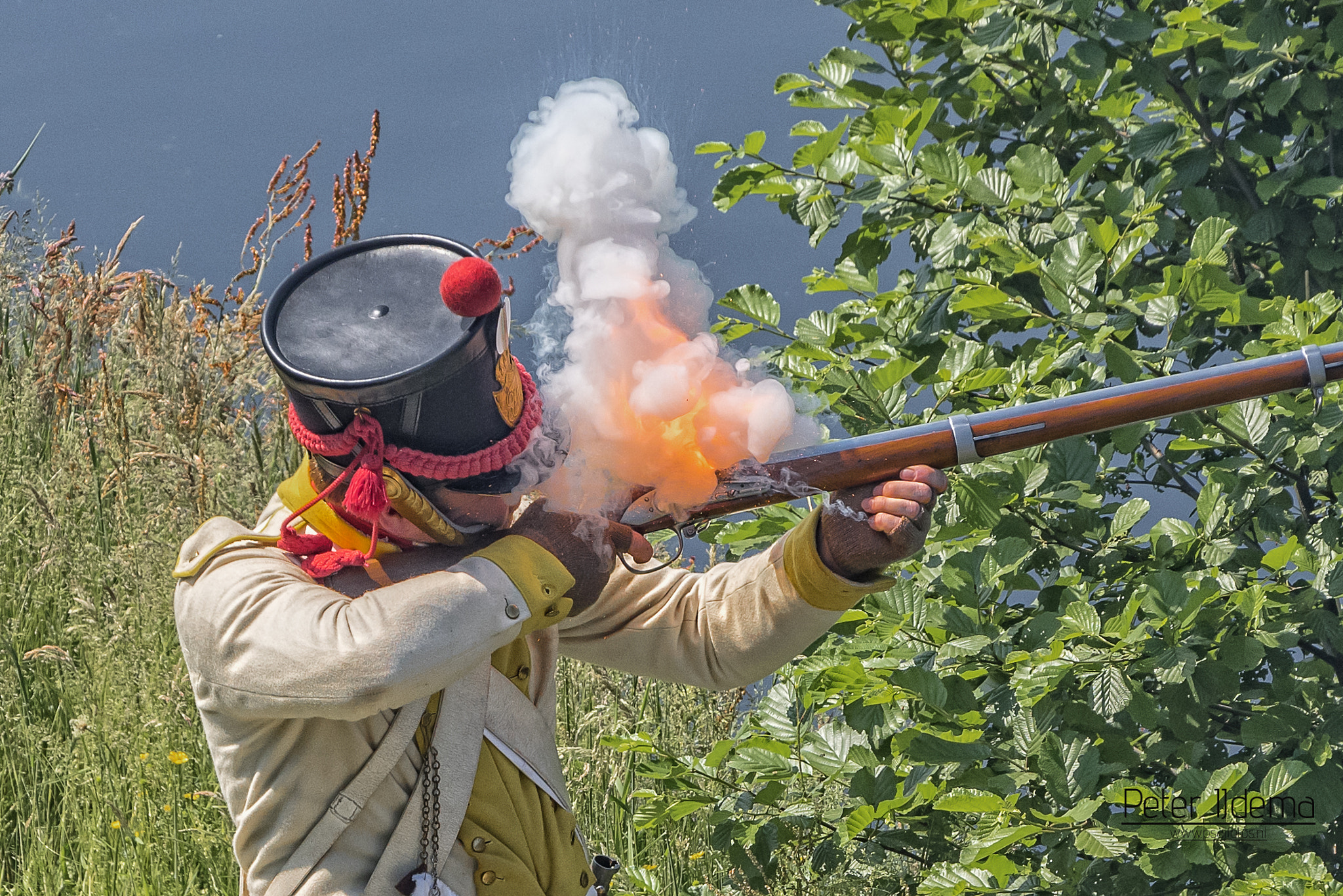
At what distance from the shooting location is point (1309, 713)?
2.67 metres

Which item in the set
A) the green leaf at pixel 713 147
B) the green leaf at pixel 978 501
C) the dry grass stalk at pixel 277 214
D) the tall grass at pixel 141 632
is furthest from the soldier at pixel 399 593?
the dry grass stalk at pixel 277 214

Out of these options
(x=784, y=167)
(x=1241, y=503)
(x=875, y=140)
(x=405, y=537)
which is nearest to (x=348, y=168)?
(x=784, y=167)

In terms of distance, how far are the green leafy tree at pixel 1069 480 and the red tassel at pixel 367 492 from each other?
3.62 feet

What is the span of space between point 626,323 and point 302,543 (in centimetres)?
67

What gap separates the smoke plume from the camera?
1998mm

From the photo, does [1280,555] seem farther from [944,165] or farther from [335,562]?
[335,562]

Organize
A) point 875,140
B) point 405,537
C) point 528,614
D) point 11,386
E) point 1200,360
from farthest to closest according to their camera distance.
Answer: point 11,386 → point 1200,360 → point 875,140 → point 405,537 → point 528,614

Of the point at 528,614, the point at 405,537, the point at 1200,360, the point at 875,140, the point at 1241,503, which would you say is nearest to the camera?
the point at 528,614

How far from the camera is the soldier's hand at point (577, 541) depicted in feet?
6.98

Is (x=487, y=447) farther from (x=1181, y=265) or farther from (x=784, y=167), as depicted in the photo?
(x=1181, y=265)

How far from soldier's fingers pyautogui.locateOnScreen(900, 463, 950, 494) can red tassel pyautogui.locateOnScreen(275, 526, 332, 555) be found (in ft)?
3.40

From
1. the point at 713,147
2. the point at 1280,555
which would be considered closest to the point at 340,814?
the point at 1280,555

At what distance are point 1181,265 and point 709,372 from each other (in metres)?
1.48

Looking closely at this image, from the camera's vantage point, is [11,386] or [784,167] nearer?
[784,167]
